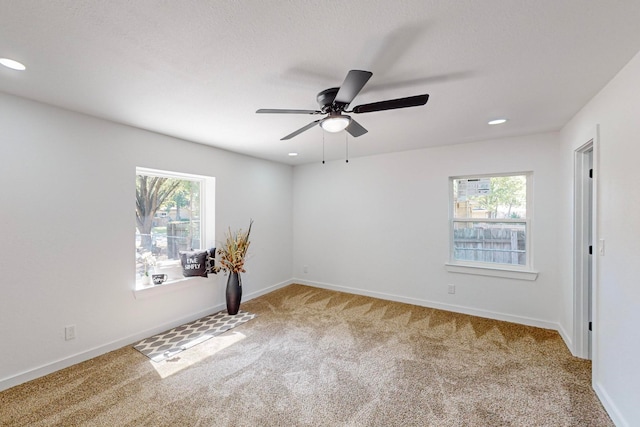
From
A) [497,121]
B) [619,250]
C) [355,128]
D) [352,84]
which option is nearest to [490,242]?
[497,121]

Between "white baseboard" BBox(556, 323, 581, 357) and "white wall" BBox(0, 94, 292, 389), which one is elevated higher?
"white wall" BBox(0, 94, 292, 389)

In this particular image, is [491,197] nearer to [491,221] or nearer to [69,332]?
[491,221]

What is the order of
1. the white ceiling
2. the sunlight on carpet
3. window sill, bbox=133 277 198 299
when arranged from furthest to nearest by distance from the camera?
1. window sill, bbox=133 277 198 299
2. the sunlight on carpet
3. the white ceiling

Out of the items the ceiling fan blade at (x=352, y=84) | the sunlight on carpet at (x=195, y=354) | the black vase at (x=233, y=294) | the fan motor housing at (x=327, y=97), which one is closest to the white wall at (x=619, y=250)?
the ceiling fan blade at (x=352, y=84)

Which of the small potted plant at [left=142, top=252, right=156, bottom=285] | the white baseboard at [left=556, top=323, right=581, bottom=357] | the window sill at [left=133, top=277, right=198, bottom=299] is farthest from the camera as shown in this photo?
the small potted plant at [left=142, top=252, right=156, bottom=285]

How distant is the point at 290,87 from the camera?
2.11 metres

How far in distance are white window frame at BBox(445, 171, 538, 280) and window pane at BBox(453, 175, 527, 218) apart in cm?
6

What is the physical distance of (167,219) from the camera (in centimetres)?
359

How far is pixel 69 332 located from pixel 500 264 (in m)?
5.02

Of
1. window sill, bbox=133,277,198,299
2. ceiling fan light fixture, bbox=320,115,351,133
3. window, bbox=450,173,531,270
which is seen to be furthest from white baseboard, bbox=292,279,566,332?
ceiling fan light fixture, bbox=320,115,351,133

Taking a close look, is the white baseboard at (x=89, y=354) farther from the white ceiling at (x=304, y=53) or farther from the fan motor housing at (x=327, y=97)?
the fan motor housing at (x=327, y=97)

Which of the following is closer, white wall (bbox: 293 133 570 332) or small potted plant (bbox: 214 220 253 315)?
white wall (bbox: 293 133 570 332)

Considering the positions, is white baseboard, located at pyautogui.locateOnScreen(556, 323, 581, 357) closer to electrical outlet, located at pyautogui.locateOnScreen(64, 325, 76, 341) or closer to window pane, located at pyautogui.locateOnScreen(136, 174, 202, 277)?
window pane, located at pyautogui.locateOnScreen(136, 174, 202, 277)

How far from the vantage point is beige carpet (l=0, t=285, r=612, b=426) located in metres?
1.91
